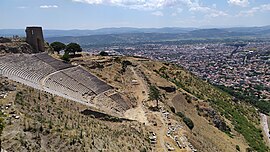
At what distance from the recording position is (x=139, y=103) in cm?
3934

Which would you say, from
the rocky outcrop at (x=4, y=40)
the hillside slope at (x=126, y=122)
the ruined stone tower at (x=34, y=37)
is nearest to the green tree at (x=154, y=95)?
the hillside slope at (x=126, y=122)

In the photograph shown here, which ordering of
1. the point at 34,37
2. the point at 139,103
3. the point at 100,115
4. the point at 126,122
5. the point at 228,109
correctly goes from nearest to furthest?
the point at 126,122 → the point at 100,115 → the point at 139,103 → the point at 34,37 → the point at 228,109

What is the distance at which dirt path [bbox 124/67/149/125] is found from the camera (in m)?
33.8

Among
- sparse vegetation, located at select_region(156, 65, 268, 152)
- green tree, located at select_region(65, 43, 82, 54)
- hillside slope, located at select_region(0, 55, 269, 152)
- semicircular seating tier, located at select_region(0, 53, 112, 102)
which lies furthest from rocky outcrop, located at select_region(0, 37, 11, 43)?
sparse vegetation, located at select_region(156, 65, 268, 152)

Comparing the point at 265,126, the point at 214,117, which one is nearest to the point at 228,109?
the point at 265,126

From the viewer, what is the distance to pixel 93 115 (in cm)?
2920

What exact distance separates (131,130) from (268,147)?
28.6 meters

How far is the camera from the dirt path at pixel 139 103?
33844 millimetres

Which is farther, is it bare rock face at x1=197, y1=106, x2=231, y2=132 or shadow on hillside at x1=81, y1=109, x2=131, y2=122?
bare rock face at x1=197, y1=106, x2=231, y2=132

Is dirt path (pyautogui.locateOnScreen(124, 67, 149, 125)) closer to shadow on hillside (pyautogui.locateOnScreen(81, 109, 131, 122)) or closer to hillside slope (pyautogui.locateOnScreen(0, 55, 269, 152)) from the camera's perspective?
hillside slope (pyautogui.locateOnScreen(0, 55, 269, 152))

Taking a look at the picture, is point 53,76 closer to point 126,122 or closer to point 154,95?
point 154,95

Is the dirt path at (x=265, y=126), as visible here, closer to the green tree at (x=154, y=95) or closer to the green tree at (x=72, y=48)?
the green tree at (x=154, y=95)

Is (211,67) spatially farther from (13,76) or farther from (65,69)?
(13,76)

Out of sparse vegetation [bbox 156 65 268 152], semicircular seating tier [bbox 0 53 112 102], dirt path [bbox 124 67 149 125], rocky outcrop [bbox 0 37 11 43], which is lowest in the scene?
sparse vegetation [bbox 156 65 268 152]
